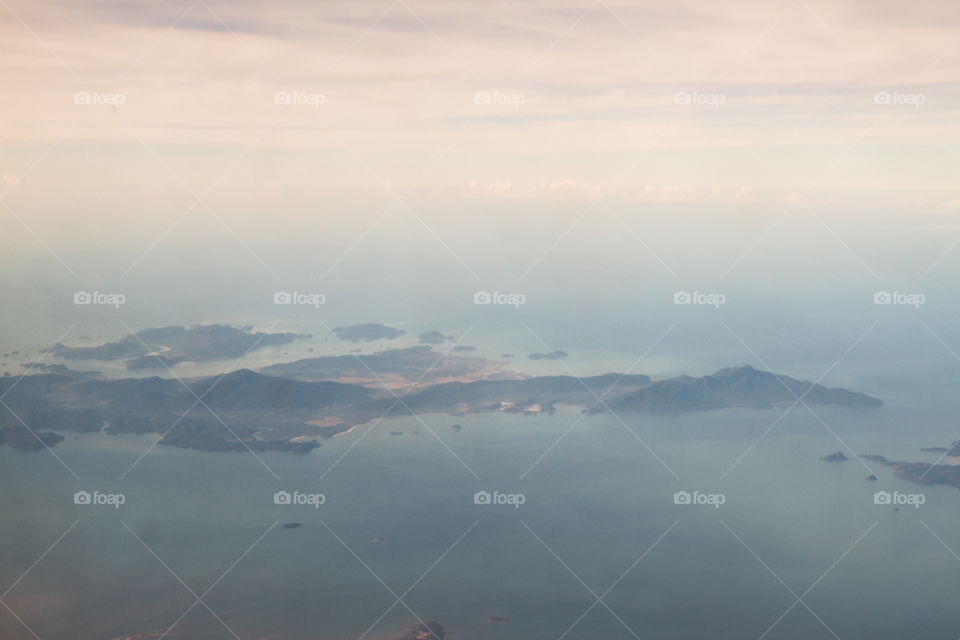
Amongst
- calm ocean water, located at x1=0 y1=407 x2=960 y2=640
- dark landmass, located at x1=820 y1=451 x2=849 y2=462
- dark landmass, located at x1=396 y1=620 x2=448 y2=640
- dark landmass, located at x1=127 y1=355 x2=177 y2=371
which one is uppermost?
dark landmass, located at x1=127 y1=355 x2=177 y2=371

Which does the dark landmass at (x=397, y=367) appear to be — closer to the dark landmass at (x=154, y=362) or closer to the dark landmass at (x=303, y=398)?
the dark landmass at (x=303, y=398)

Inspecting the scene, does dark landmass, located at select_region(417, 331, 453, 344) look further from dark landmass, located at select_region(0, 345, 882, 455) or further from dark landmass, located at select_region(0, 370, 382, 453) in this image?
dark landmass, located at select_region(0, 370, 382, 453)

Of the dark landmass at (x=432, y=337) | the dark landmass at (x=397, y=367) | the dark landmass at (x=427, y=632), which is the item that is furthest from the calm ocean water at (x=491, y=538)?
the dark landmass at (x=432, y=337)

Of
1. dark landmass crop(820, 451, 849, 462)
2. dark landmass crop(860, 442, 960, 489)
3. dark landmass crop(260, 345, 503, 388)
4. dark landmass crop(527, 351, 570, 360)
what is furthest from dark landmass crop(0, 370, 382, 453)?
dark landmass crop(860, 442, 960, 489)

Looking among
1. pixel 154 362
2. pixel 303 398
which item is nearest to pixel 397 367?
pixel 303 398

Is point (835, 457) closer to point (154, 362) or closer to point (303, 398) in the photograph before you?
point (303, 398)

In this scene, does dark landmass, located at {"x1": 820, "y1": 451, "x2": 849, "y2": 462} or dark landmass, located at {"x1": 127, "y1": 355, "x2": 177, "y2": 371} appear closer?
dark landmass, located at {"x1": 127, "y1": 355, "x2": 177, "y2": 371}
